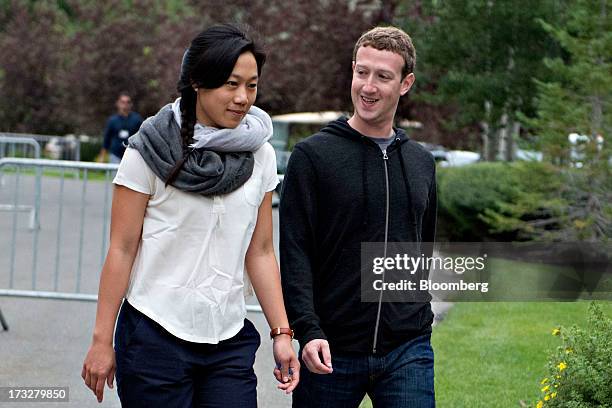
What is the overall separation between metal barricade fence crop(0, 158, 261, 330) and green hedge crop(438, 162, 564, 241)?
4.27 m

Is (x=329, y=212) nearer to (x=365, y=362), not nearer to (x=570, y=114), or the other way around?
(x=365, y=362)

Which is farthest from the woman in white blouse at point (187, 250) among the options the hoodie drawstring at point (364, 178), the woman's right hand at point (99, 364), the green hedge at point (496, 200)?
the green hedge at point (496, 200)

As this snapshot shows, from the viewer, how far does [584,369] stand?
4.51 metres

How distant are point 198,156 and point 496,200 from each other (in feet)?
35.4

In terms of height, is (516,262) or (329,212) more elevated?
(329,212)

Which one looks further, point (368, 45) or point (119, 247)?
point (368, 45)

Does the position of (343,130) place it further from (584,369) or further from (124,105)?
(124,105)

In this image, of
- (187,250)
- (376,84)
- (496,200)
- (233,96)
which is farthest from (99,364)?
(496,200)

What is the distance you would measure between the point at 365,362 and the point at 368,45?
1.01 m

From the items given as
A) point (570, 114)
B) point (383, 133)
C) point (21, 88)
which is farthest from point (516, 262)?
point (21, 88)

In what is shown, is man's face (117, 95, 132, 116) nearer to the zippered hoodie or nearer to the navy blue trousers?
the zippered hoodie

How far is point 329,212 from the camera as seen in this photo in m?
3.75

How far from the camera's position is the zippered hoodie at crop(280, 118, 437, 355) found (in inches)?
146

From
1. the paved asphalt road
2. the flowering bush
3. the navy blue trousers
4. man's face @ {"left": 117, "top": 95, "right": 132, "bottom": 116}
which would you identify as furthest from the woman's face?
man's face @ {"left": 117, "top": 95, "right": 132, "bottom": 116}
